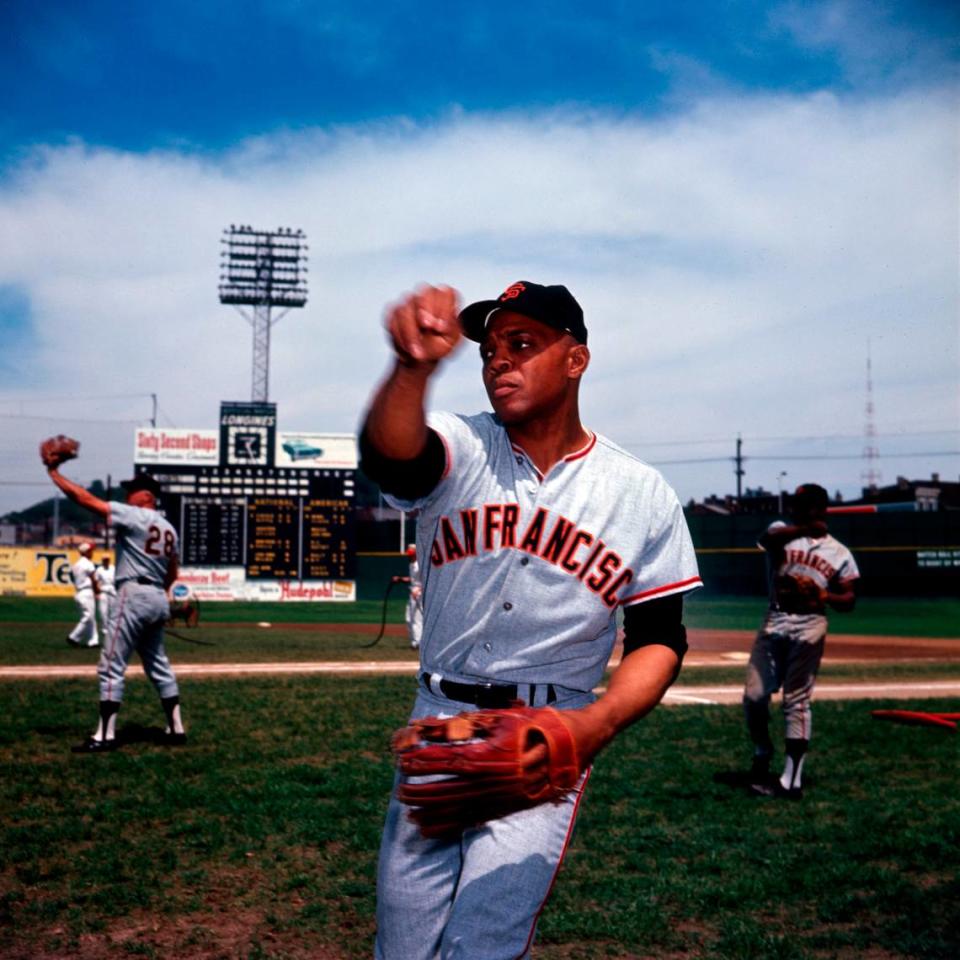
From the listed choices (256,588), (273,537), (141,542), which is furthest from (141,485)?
(256,588)

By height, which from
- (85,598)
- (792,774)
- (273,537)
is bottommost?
(792,774)

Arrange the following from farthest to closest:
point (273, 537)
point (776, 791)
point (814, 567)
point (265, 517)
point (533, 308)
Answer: point (265, 517) → point (273, 537) → point (814, 567) → point (776, 791) → point (533, 308)

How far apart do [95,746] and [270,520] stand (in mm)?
27859

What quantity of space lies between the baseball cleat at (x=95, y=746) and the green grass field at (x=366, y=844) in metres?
0.16

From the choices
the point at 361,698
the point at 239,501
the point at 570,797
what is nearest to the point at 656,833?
the point at 570,797

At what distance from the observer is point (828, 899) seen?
5.35 metres

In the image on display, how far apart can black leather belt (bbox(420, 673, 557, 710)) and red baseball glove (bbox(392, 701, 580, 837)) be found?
1.41 ft

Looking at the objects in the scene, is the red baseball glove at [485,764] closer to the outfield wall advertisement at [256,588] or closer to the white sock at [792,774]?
the white sock at [792,774]

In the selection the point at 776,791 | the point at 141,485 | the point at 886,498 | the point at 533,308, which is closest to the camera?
the point at 533,308

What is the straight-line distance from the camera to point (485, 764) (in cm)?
216

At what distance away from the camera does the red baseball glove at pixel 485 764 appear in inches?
85.1

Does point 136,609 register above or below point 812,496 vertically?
below

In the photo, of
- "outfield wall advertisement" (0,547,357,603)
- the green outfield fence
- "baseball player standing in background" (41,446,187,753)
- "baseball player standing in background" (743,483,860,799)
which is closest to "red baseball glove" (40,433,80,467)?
"baseball player standing in background" (41,446,187,753)

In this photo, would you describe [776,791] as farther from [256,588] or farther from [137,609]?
[256,588]
